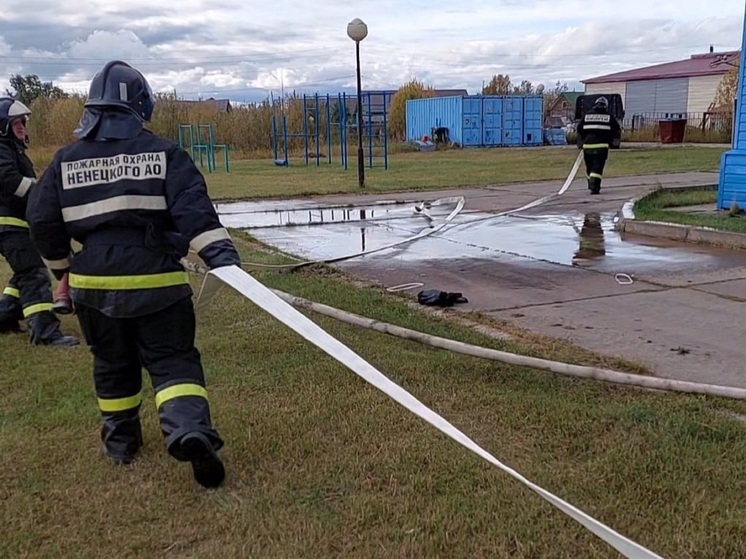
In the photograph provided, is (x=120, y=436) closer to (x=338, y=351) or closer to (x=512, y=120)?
(x=338, y=351)

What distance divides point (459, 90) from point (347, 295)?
7520cm

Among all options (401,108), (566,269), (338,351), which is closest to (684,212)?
(566,269)

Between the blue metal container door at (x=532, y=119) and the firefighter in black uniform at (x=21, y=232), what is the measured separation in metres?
37.7

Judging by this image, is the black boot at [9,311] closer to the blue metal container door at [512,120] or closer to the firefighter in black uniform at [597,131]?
the firefighter in black uniform at [597,131]

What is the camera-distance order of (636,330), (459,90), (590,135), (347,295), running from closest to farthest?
(636,330)
(347,295)
(590,135)
(459,90)

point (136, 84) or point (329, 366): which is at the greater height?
point (136, 84)

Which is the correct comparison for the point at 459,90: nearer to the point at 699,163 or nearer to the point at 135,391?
the point at 699,163

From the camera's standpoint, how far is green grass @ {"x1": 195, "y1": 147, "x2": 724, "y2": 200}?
60.5 feet

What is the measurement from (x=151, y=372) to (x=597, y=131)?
12.4 metres

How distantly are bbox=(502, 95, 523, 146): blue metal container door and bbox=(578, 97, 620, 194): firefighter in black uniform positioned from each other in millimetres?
26932

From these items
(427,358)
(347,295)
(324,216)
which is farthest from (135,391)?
(324,216)

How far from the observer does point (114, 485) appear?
353cm

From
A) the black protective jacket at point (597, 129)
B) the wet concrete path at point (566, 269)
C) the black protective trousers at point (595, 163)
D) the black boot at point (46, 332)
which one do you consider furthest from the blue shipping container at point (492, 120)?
the black boot at point (46, 332)

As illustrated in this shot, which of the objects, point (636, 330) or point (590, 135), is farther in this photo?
point (590, 135)
